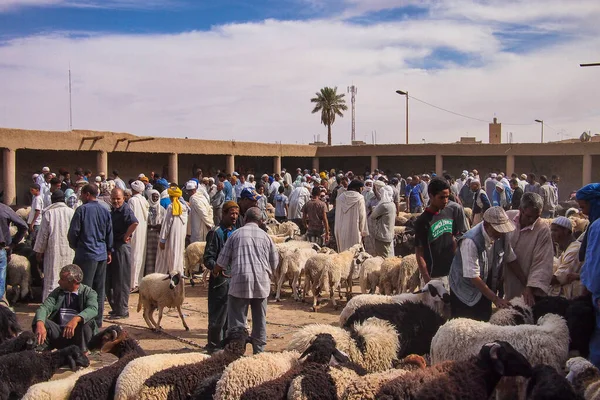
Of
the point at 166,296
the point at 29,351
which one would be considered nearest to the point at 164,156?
the point at 166,296

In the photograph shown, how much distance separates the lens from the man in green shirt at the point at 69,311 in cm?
541

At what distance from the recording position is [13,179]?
54.2ft

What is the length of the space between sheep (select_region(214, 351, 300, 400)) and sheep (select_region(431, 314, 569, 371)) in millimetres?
1226

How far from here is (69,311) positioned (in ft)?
18.4

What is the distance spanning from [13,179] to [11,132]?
4.68ft

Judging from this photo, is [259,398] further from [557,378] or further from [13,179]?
[13,179]

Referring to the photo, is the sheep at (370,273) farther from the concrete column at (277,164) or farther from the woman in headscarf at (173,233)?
the concrete column at (277,164)

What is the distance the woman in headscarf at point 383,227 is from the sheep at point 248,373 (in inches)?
207

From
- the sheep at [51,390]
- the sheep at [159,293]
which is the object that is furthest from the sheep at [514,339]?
the sheep at [159,293]

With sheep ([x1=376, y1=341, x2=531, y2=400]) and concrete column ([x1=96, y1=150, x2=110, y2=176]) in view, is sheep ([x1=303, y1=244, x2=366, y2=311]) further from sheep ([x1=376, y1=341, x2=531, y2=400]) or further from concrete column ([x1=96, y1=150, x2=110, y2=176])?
concrete column ([x1=96, y1=150, x2=110, y2=176])

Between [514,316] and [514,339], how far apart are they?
60cm

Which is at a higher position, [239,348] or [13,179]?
[13,179]

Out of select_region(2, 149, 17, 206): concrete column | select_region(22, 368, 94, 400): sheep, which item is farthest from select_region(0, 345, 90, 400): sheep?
select_region(2, 149, 17, 206): concrete column

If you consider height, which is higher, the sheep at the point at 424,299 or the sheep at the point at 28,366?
the sheep at the point at 424,299
